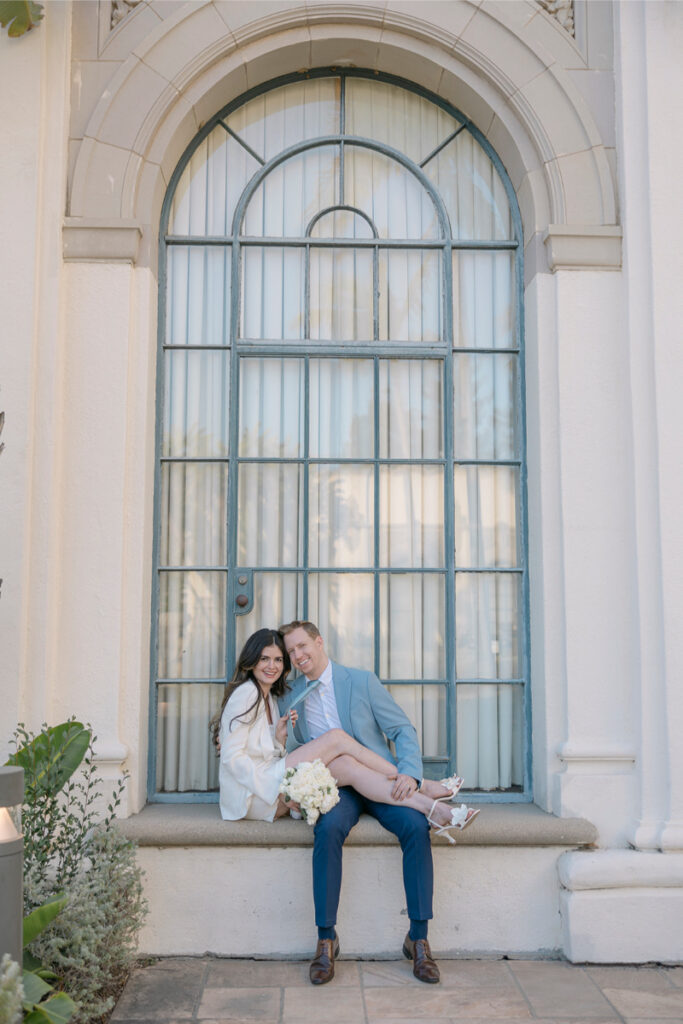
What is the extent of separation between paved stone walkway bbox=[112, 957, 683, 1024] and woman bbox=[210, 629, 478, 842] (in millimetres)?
662

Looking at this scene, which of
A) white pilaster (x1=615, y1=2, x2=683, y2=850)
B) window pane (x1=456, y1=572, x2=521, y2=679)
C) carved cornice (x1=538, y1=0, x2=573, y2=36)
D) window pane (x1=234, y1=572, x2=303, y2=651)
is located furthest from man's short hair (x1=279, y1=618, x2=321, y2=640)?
carved cornice (x1=538, y1=0, x2=573, y2=36)

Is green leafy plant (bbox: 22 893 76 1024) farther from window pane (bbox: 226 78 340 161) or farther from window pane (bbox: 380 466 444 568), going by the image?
window pane (bbox: 226 78 340 161)

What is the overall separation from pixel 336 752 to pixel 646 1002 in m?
1.68

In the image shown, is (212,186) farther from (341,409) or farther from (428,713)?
(428,713)

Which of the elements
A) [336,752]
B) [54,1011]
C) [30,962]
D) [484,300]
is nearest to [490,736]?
[336,752]

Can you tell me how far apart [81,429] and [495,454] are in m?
2.23

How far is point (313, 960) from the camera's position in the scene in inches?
165

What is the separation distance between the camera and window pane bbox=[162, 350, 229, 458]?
17.2ft

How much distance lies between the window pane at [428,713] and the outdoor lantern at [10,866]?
2454mm

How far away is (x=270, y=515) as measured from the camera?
5234 mm

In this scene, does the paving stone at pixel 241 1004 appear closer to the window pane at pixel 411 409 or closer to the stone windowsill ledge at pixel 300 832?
the stone windowsill ledge at pixel 300 832

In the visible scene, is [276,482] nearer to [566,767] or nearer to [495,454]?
[495,454]

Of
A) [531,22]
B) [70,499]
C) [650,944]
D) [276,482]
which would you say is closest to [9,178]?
[70,499]

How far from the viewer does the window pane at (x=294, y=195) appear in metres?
5.40
